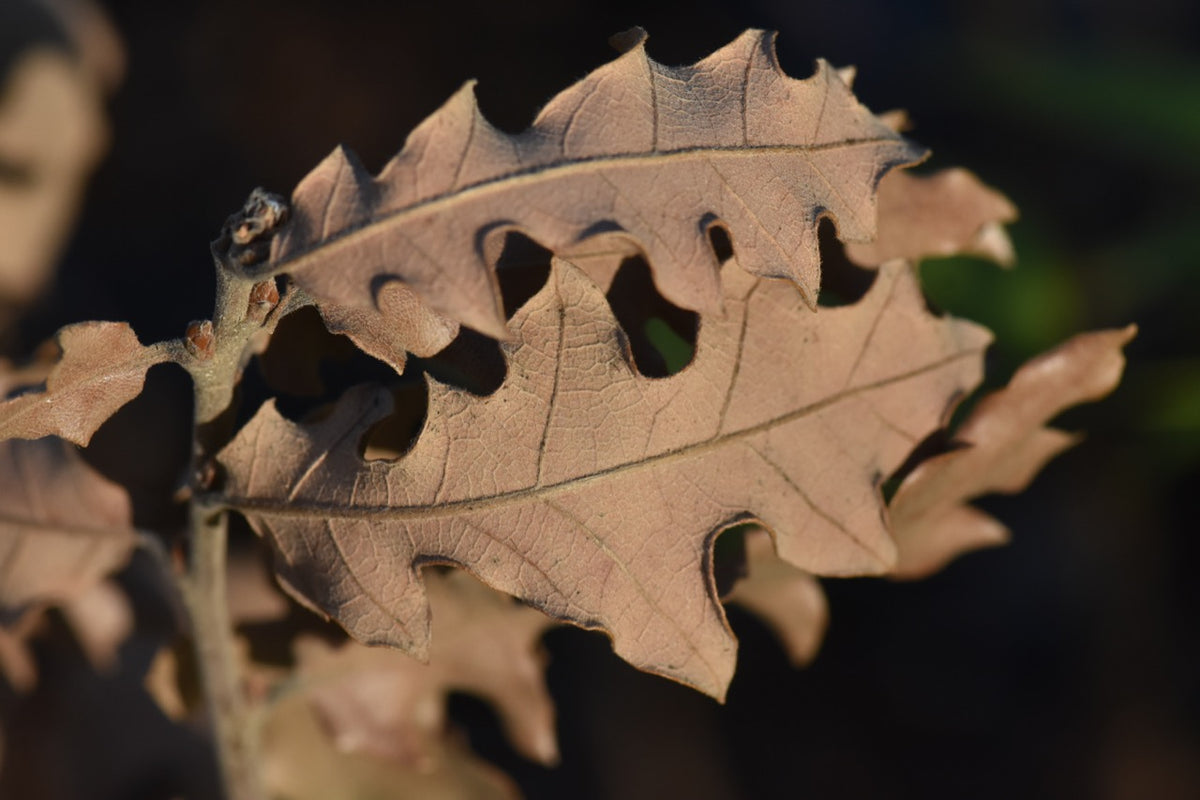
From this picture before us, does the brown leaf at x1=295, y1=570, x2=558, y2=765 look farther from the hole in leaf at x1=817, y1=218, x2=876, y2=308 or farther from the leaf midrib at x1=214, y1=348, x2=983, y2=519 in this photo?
the hole in leaf at x1=817, y1=218, x2=876, y2=308

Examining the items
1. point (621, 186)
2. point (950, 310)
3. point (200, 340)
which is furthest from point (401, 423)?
point (950, 310)

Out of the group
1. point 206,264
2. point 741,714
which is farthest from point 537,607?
point 206,264

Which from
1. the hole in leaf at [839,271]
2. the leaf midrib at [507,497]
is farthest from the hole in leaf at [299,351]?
the hole in leaf at [839,271]

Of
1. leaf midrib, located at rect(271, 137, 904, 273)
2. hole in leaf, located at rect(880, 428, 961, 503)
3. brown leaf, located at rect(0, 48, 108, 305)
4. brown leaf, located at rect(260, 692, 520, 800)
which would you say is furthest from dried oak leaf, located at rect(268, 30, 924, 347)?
brown leaf, located at rect(0, 48, 108, 305)

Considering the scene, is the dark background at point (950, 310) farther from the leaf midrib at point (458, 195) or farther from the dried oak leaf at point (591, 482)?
the leaf midrib at point (458, 195)

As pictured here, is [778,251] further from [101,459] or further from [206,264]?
[206,264]

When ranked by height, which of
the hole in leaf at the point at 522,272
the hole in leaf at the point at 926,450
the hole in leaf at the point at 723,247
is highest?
the hole in leaf at the point at 723,247

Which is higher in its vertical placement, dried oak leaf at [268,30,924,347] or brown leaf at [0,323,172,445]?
dried oak leaf at [268,30,924,347]
